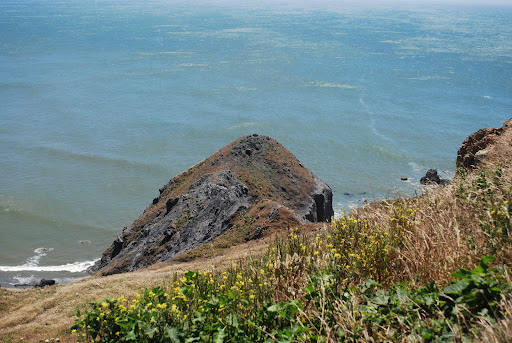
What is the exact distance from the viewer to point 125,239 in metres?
28.5

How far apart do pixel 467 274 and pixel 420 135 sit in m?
67.6

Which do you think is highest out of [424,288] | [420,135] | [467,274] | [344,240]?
[467,274]

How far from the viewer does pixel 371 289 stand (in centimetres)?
687

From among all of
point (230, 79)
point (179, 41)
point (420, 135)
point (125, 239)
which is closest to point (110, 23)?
point (179, 41)

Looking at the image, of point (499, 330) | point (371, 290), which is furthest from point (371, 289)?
point (499, 330)

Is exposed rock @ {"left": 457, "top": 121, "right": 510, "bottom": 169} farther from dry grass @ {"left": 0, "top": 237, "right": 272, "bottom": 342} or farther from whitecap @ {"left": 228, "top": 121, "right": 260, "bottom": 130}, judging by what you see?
whitecap @ {"left": 228, "top": 121, "right": 260, "bottom": 130}

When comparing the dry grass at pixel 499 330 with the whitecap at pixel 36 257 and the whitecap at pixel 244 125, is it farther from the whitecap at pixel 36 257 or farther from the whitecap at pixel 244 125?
the whitecap at pixel 244 125

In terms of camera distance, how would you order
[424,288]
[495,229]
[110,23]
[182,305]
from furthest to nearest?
[110,23] → [182,305] → [495,229] → [424,288]

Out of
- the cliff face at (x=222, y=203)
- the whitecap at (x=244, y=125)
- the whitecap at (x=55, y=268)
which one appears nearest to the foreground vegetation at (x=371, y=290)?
the cliff face at (x=222, y=203)

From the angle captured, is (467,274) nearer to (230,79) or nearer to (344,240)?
(344,240)

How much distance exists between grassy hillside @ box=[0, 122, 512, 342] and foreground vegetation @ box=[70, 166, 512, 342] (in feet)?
0.06

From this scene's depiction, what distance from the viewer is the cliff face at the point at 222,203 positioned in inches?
→ 900

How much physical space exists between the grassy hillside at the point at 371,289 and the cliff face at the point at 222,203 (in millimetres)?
12463

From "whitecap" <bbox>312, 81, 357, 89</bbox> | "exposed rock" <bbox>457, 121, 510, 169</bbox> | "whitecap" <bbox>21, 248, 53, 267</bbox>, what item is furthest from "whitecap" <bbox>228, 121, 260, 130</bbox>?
"exposed rock" <bbox>457, 121, 510, 169</bbox>
